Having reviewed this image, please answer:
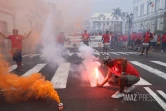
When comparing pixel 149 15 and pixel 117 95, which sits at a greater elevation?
pixel 149 15

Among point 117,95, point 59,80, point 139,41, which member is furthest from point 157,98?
point 139,41

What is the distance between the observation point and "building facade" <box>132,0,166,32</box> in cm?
2991

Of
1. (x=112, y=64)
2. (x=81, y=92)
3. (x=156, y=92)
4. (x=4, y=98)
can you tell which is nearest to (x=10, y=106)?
(x=4, y=98)

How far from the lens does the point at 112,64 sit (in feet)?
16.5

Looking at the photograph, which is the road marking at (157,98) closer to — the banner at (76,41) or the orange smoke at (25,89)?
the orange smoke at (25,89)

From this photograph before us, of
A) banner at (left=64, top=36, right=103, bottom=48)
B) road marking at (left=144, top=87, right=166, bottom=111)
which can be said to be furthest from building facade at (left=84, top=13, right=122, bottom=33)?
road marking at (left=144, top=87, right=166, bottom=111)

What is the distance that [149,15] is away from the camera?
118ft

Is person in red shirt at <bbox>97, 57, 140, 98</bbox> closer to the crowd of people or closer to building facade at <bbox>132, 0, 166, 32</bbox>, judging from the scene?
the crowd of people

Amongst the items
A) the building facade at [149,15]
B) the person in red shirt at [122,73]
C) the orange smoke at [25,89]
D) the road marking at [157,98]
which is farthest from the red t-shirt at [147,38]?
the building facade at [149,15]

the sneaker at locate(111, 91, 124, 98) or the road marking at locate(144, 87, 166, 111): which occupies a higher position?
the sneaker at locate(111, 91, 124, 98)

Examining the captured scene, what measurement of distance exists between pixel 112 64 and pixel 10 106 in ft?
9.22

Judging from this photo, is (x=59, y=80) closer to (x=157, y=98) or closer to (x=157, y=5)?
(x=157, y=98)

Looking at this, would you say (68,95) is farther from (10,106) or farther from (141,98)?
(141,98)

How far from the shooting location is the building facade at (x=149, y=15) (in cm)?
2991
